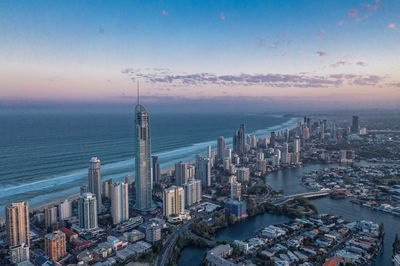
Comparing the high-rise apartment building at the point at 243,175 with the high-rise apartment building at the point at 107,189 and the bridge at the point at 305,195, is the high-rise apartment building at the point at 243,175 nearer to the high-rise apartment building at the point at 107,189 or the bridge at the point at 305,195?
the bridge at the point at 305,195

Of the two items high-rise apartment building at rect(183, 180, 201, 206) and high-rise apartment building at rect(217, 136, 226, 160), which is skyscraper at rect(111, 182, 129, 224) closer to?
high-rise apartment building at rect(183, 180, 201, 206)

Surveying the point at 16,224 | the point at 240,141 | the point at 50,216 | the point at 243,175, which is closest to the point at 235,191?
the point at 243,175

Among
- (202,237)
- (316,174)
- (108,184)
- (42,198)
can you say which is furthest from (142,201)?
(316,174)

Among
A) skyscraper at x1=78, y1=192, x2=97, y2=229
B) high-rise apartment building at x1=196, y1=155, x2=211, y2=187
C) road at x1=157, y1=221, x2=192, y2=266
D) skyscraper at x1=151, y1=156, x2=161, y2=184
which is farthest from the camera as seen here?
skyscraper at x1=151, y1=156, x2=161, y2=184

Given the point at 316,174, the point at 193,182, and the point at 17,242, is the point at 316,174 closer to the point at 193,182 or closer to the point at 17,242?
the point at 193,182

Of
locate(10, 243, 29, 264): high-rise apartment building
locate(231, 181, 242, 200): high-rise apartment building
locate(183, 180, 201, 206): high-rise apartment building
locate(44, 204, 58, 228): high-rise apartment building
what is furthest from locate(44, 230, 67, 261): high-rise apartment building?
locate(231, 181, 242, 200): high-rise apartment building

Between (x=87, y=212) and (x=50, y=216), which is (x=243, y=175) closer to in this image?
(x=87, y=212)

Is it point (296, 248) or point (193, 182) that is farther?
point (193, 182)
